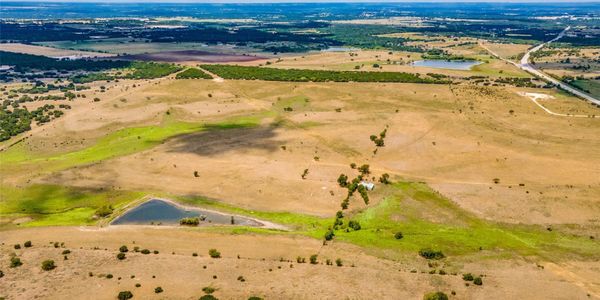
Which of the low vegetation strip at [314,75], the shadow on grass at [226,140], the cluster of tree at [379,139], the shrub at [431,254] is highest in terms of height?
the low vegetation strip at [314,75]

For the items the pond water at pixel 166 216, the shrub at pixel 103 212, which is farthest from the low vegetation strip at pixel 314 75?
the shrub at pixel 103 212

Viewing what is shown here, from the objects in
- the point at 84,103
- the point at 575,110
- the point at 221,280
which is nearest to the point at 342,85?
the point at 575,110

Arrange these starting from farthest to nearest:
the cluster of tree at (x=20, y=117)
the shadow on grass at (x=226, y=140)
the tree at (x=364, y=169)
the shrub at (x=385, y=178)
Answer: the cluster of tree at (x=20, y=117) → the shadow on grass at (x=226, y=140) → the tree at (x=364, y=169) → the shrub at (x=385, y=178)

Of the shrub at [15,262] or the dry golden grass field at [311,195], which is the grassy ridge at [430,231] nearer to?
the dry golden grass field at [311,195]

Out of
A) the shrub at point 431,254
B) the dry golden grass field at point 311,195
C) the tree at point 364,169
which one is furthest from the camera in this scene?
the tree at point 364,169

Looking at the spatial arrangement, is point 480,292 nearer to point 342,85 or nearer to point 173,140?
point 173,140

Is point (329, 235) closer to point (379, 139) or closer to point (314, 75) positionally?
point (379, 139)

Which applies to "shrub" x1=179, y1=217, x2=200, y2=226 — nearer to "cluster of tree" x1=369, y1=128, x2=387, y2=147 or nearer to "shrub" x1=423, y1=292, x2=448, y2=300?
"shrub" x1=423, y1=292, x2=448, y2=300

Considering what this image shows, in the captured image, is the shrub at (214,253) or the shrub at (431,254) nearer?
the shrub at (214,253)
